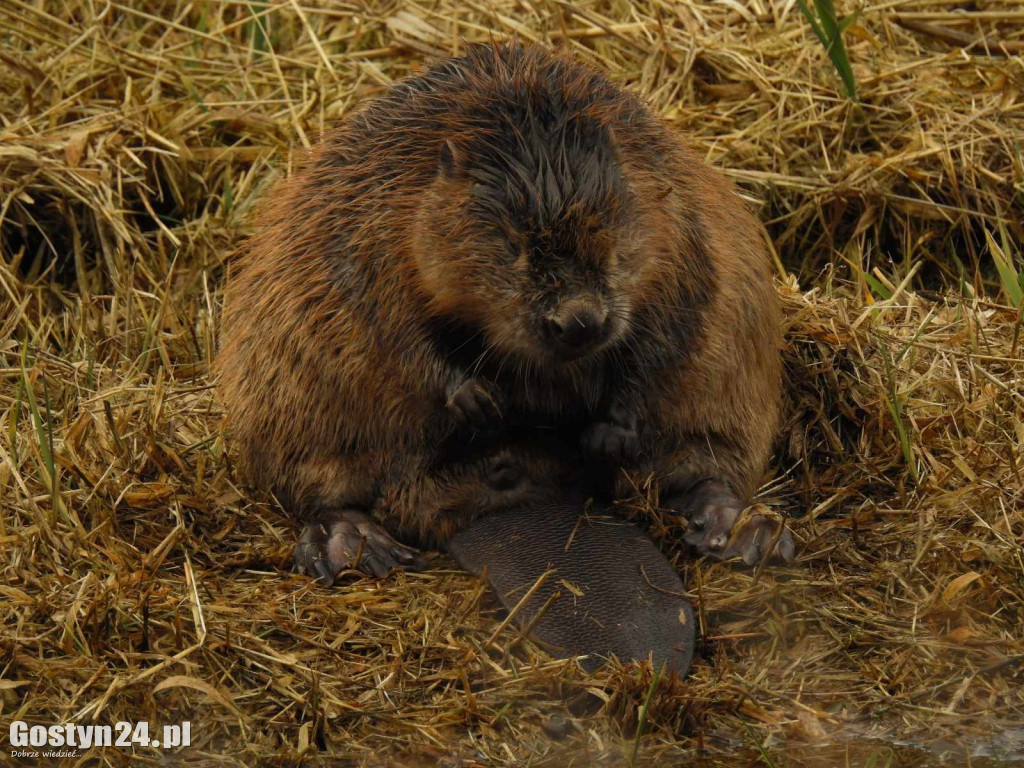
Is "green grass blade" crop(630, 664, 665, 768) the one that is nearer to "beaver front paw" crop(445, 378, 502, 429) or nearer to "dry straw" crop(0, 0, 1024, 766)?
"dry straw" crop(0, 0, 1024, 766)

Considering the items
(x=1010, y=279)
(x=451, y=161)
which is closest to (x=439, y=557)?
(x=451, y=161)

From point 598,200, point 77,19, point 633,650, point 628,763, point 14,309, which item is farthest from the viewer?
point 77,19

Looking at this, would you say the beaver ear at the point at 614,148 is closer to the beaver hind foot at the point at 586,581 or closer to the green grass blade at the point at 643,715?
the beaver hind foot at the point at 586,581

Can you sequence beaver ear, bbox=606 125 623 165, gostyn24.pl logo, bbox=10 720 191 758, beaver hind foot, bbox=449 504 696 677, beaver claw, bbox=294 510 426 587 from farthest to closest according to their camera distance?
beaver claw, bbox=294 510 426 587 < beaver ear, bbox=606 125 623 165 < beaver hind foot, bbox=449 504 696 677 < gostyn24.pl logo, bbox=10 720 191 758

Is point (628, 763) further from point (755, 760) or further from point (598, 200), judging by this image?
point (598, 200)

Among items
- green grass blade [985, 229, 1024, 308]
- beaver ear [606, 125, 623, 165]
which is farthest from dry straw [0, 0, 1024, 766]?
beaver ear [606, 125, 623, 165]

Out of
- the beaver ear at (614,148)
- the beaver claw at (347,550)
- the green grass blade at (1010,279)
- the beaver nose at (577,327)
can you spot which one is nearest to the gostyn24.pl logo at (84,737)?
the beaver claw at (347,550)

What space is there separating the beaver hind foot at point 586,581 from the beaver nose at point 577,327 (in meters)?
0.44

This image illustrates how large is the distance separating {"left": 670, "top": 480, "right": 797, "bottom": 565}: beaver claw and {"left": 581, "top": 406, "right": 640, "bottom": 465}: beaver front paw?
19 centimetres

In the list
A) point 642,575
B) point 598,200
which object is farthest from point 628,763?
point 598,200

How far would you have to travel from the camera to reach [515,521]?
3146 mm

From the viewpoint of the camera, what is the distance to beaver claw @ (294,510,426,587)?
10.2 ft

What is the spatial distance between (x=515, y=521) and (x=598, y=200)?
70 cm

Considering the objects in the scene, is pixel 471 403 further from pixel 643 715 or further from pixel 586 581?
pixel 643 715
